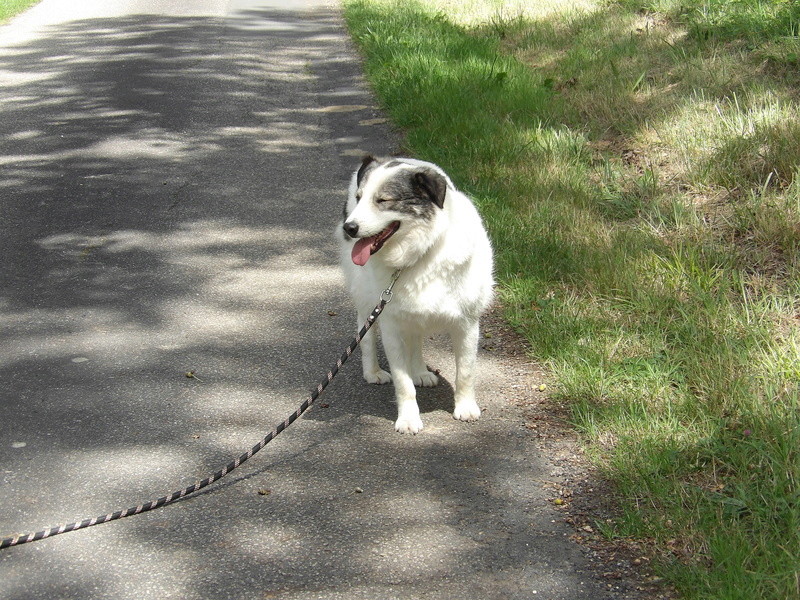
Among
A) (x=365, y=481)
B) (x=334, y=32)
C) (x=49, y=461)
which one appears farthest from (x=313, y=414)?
(x=334, y=32)

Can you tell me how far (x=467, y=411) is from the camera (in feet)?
16.0

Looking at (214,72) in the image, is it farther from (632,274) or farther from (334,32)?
(632,274)

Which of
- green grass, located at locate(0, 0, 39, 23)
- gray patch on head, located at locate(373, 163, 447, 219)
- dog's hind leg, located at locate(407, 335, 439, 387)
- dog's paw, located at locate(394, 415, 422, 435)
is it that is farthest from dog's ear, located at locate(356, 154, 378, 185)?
green grass, located at locate(0, 0, 39, 23)

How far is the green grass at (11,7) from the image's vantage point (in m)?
19.0

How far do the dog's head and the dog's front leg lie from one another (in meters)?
0.45

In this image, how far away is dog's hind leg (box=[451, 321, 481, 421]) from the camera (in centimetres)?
481

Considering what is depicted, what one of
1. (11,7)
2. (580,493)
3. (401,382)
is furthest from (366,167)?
(11,7)

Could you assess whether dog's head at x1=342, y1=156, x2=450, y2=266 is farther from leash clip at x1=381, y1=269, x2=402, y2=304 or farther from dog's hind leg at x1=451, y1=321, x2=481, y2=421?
dog's hind leg at x1=451, y1=321, x2=481, y2=421

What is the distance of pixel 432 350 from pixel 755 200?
230 centimetres

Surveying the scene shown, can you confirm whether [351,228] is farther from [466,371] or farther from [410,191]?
[466,371]

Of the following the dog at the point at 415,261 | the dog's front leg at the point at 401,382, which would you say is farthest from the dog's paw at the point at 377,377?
the dog's front leg at the point at 401,382

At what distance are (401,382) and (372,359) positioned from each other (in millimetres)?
559

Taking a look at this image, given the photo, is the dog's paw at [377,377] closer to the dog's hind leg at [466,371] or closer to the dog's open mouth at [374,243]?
the dog's hind leg at [466,371]

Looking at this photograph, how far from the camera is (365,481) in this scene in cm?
429
